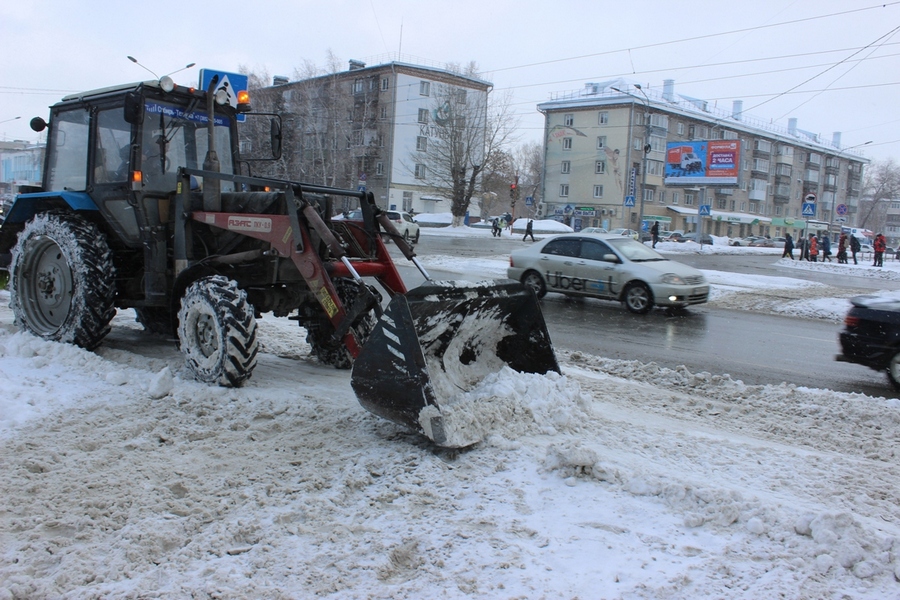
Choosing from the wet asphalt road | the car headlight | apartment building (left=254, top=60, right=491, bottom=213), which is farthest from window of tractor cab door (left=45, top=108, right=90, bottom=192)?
apartment building (left=254, top=60, right=491, bottom=213)

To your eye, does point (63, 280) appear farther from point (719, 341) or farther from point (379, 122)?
point (379, 122)

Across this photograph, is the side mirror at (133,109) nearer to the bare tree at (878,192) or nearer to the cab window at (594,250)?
the cab window at (594,250)

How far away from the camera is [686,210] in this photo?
71375 mm

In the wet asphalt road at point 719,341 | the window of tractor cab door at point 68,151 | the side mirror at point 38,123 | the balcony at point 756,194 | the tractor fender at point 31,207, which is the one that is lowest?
the wet asphalt road at point 719,341

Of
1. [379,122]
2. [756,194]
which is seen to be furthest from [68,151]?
[756,194]

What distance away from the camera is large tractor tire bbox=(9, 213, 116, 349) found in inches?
281

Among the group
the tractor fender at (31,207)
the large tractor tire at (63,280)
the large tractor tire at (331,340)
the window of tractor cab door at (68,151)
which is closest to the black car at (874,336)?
the large tractor tire at (331,340)

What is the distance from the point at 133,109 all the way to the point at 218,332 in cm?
245

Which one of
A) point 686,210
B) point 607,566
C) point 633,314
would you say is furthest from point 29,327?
point 686,210

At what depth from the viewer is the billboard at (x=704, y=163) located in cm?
4872

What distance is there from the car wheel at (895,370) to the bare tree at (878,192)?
4048 inches

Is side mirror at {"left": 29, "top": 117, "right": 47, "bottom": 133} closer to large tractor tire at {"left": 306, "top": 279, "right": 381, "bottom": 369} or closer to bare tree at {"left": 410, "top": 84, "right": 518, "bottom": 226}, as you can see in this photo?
large tractor tire at {"left": 306, "top": 279, "right": 381, "bottom": 369}

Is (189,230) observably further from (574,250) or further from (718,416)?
(574,250)

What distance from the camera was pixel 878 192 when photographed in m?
103
